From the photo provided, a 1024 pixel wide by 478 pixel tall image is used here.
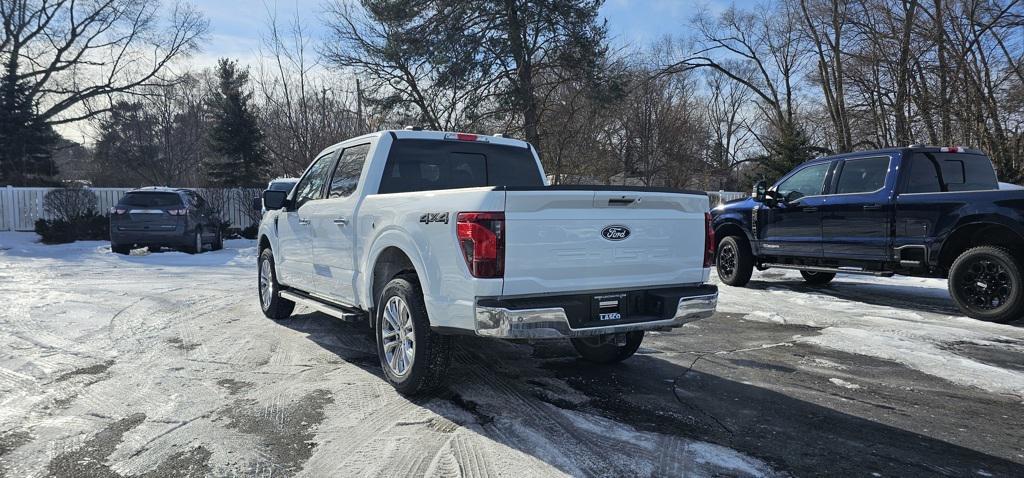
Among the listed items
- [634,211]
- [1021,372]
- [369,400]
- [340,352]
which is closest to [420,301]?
[369,400]

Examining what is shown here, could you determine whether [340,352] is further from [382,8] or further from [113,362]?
[382,8]

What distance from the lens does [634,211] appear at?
405cm

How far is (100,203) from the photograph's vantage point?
19.7m

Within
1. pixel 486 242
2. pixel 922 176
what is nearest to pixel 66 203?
pixel 486 242

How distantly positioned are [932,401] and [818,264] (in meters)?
4.68

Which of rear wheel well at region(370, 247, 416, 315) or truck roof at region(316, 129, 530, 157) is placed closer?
rear wheel well at region(370, 247, 416, 315)

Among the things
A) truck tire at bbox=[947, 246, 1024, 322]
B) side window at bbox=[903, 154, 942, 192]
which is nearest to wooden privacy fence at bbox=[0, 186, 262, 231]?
side window at bbox=[903, 154, 942, 192]

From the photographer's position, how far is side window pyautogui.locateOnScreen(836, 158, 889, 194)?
308 inches

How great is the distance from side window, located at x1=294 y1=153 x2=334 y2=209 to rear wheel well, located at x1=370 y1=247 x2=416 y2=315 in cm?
154

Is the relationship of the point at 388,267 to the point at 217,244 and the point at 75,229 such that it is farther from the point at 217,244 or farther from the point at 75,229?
the point at 75,229

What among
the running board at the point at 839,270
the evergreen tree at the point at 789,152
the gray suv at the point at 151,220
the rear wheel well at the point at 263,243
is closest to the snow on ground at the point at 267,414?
→ the rear wheel well at the point at 263,243

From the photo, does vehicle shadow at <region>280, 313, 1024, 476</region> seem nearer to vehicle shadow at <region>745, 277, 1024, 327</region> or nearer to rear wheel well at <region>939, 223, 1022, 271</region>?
rear wheel well at <region>939, 223, 1022, 271</region>

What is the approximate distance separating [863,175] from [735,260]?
2.30 metres

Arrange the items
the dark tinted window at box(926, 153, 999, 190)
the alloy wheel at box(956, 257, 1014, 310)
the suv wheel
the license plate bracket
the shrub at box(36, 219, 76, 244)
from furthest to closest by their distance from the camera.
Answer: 1. the shrub at box(36, 219, 76, 244)
2. the suv wheel
3. the dark tinted window at box(926, 153, 999, 190)
4. the alloy wheel at box(956, 257, 1014, 310)
5. the license plate bracket
